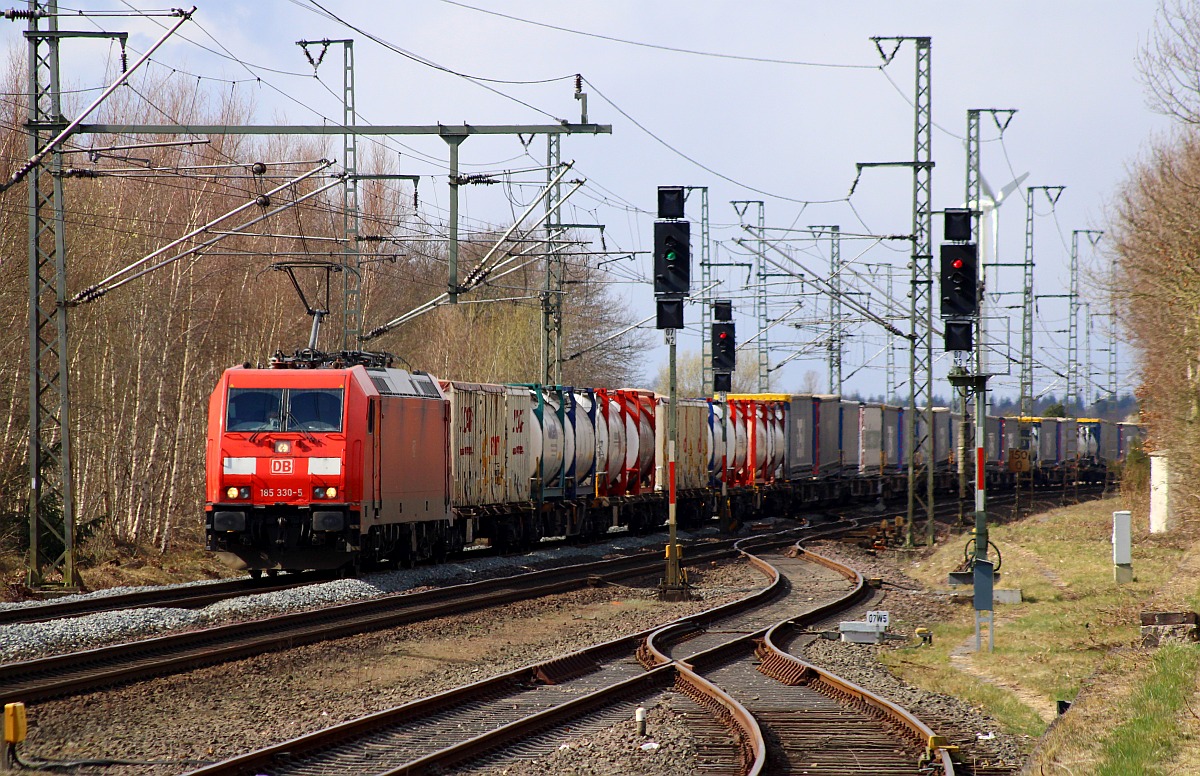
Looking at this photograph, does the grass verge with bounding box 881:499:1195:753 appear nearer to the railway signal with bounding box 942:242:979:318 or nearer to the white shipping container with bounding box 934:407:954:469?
the railway signal with bounding box 942:242:979:318

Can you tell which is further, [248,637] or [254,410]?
[254,410]

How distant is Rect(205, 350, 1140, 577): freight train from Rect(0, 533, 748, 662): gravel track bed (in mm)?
681

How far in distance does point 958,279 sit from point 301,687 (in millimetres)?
12316

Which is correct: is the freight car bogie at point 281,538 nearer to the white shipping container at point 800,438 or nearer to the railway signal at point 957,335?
the railway signal at point 957,335

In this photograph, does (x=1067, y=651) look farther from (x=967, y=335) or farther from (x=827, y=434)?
(x=827, y=434)

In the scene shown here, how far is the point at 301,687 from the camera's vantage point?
1139 cm

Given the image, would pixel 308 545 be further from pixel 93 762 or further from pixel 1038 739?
pixel 1038 739

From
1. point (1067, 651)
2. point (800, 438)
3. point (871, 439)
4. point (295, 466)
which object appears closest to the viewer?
point (1067, 651)

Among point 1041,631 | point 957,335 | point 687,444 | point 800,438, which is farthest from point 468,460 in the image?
point 800,438

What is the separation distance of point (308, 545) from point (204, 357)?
17.6m

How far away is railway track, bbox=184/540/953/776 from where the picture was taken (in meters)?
8.41

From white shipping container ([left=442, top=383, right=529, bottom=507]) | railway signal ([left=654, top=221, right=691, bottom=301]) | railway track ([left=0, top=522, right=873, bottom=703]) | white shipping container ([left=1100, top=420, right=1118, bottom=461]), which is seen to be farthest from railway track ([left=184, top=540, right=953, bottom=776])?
white shipping container ([left=1100, top=420, right=1118, bottom=461])

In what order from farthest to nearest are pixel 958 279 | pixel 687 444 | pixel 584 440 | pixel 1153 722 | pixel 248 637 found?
1. pixel 687 444
2. pixel 584 440
3. pixel 958 279
4. pixel 248 637
5. pixel 1153 722

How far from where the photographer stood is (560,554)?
26969 millimetres
